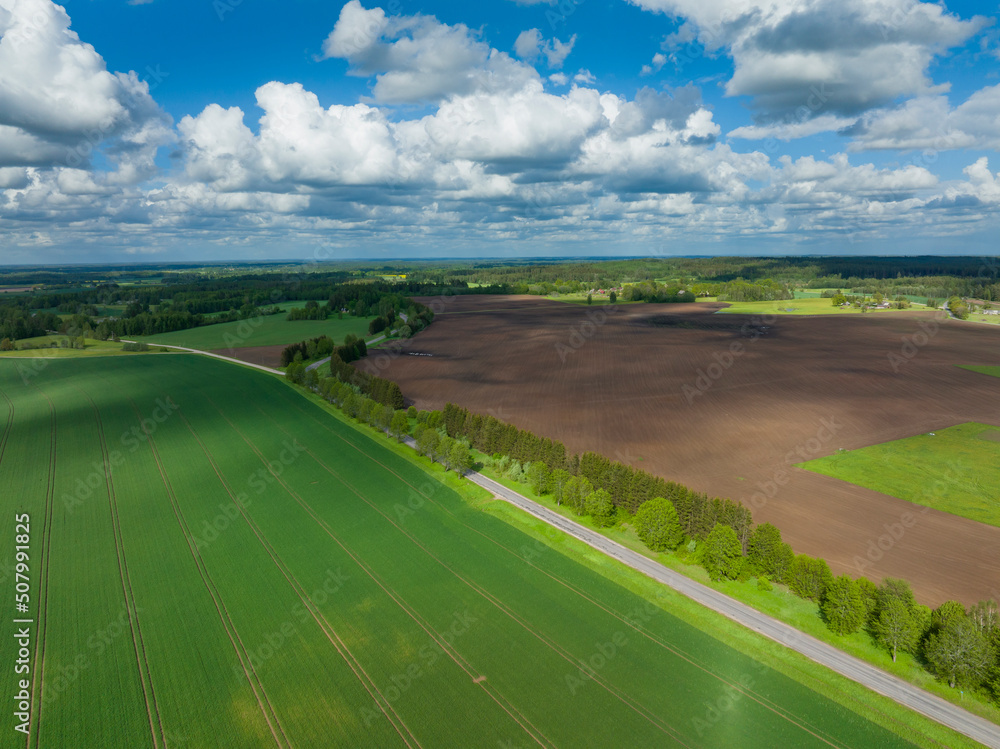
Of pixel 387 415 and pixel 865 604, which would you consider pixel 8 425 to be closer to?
pixel 387 415

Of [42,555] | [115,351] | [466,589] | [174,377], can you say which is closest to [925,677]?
[466,589]

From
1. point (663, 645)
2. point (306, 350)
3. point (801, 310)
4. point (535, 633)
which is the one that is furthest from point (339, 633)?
point (801, 310)

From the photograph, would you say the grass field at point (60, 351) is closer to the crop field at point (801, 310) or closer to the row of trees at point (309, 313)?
the row of trees at point (309, 313)

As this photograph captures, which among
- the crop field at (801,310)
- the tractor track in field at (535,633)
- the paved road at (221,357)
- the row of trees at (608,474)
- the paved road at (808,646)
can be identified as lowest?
the paved road at (808,646)

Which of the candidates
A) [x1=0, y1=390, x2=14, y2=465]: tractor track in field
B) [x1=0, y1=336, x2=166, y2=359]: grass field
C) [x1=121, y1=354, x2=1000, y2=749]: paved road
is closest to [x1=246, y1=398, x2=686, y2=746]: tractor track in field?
[x1=121, y1=354, x2=1000, y2=749]: paved road

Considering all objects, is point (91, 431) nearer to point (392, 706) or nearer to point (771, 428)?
point (392, 706)

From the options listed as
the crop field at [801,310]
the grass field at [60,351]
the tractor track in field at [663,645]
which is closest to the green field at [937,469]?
the tractor track in field at [663,645]
